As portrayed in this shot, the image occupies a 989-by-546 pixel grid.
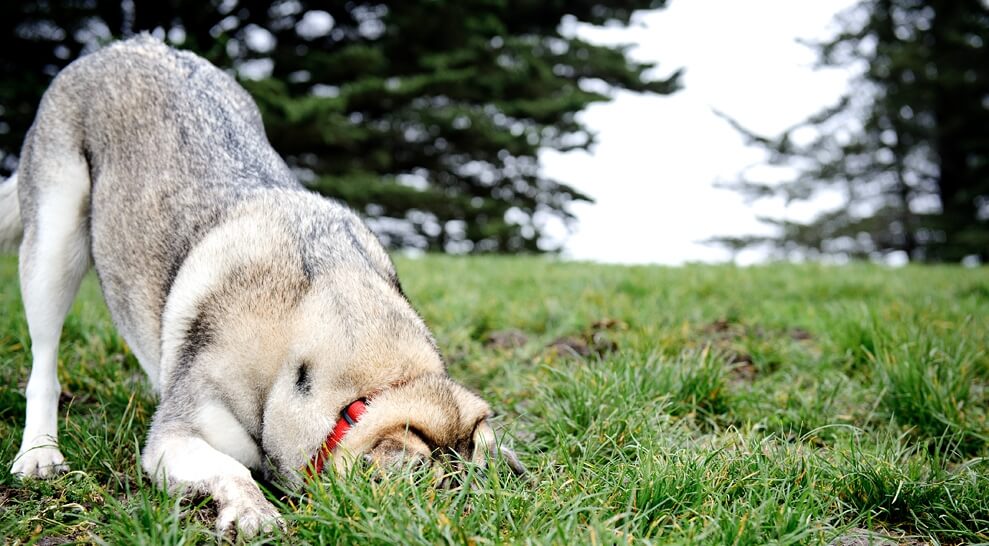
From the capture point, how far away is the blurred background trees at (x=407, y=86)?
13430mm

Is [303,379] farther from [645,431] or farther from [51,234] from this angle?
[51,234]

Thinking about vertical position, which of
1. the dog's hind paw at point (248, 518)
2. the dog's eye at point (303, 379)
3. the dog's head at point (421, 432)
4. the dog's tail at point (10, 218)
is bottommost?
the dog's hind paw at point (248, 518)

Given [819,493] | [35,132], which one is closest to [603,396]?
[819,493]

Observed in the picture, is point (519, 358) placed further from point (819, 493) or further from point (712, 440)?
point (819, 493)

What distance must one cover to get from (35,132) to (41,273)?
819mm

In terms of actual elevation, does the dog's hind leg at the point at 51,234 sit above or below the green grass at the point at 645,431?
above

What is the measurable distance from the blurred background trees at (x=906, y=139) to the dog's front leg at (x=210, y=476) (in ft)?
68.6

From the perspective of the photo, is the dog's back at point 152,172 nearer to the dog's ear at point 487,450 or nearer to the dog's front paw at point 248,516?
the dog's ear at point 487,450

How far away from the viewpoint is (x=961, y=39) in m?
18.9

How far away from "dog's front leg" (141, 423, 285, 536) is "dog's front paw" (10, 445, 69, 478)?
341mm

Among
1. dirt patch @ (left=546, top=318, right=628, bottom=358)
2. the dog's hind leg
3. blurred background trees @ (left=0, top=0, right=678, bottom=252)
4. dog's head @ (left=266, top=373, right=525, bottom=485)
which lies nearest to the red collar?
dog's head @ (left=266, top=373, right=525, bottom=485)

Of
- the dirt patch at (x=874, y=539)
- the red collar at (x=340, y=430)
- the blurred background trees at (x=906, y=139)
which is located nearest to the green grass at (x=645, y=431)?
the dirt patch at (x=874, y=539)

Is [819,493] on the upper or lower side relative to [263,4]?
lower

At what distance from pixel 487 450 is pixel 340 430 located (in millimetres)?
464
